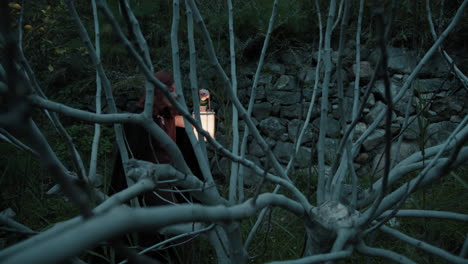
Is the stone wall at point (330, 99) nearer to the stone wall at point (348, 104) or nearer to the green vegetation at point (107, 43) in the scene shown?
the stone wall at point (348, 104)

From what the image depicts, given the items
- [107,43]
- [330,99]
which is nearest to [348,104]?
[330,99]

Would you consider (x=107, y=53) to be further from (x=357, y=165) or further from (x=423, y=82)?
(x=423, y=82)

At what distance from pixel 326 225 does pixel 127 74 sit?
4.19m

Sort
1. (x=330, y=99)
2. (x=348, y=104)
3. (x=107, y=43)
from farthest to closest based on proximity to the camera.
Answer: (x=107, y=43) < (x=330, y=99) < (x=348, y=104)

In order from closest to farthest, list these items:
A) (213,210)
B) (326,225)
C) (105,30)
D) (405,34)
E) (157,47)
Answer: (213,210) → (326,225) → (405,34) → (105,30) → (157,47)

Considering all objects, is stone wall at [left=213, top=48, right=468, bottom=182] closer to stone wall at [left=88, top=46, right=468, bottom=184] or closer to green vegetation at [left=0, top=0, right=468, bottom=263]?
stone wall at [left=88, top=46, right=468, bottom=184]

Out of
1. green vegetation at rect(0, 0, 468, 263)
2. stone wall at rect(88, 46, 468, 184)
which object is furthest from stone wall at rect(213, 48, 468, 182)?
green vegetation at rect(0, 0, 468, 263)

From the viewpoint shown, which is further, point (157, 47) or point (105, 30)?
point (157, 47)

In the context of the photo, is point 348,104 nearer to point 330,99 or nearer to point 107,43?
point 330,99

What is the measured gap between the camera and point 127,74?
4.53 m

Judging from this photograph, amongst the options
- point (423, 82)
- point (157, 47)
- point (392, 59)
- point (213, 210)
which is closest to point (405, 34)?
point (392, 59)

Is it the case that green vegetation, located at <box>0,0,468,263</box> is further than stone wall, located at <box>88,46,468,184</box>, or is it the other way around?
stone wall, located at <box>88,46,468,184</box>

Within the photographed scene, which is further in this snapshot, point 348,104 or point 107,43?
point 107,43

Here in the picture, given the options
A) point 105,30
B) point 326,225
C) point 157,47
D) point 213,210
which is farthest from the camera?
point 157,47
